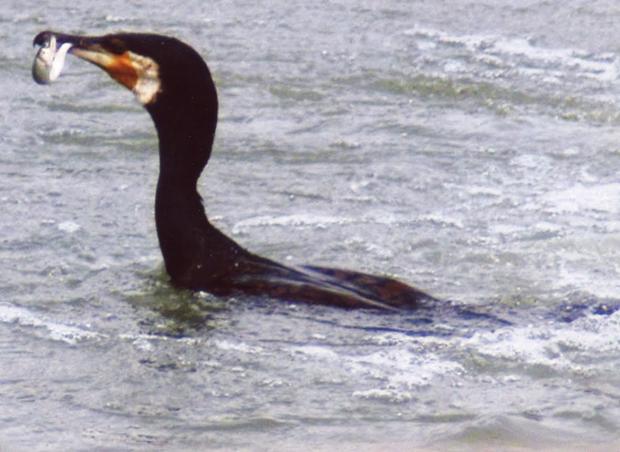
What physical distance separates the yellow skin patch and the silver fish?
0.18 ft

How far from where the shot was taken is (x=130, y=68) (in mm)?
7477

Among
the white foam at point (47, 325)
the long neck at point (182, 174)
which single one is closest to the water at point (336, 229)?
the white foam at point (47, 325)

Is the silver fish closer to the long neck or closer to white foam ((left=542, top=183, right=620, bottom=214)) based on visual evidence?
the long neck

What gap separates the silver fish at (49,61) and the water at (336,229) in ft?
2.72

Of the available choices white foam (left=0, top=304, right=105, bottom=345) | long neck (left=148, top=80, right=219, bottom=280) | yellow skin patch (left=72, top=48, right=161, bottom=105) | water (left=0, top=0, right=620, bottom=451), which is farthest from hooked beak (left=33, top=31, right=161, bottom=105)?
white foam (left=0, top=304, right=105, bottom=345)

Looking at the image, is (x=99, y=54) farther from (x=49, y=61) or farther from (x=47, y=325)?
(x=47, y=325)

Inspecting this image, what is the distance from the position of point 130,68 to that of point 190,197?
57 centimetres

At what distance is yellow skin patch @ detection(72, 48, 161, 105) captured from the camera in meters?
7.45

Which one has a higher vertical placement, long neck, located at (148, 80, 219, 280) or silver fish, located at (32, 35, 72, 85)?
silver fish, located at (32, 35, 72, 85)

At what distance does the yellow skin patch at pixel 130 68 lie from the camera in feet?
24.5

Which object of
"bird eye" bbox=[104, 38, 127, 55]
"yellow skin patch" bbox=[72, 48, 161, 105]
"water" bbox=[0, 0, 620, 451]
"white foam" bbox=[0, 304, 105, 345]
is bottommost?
"white foam" bbox=[0, 304, 105, 345]

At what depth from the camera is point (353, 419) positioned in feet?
20.0

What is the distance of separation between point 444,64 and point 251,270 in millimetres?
4974

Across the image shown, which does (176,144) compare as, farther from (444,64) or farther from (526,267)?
(444,64)
